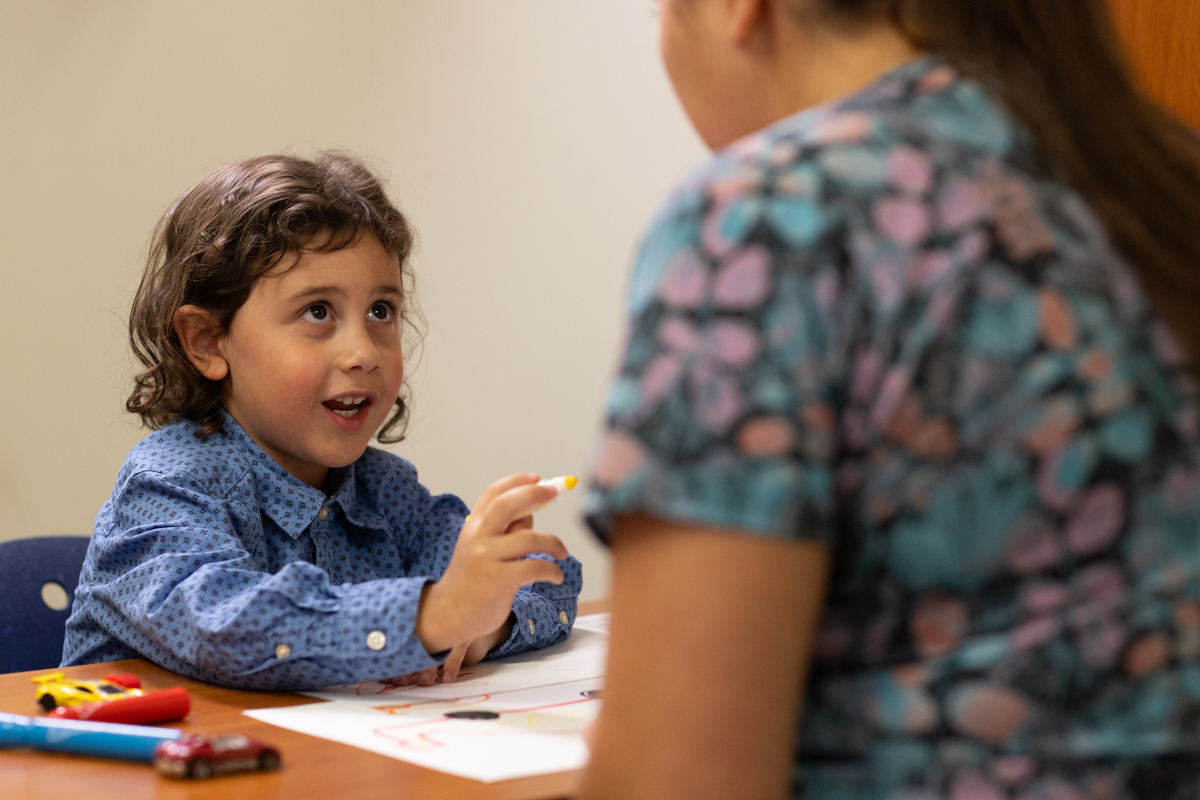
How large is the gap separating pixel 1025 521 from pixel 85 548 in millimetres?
1389

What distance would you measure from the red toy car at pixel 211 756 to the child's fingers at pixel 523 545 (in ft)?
0.91

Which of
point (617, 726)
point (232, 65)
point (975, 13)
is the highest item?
point (232, 65)

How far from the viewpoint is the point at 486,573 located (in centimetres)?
98

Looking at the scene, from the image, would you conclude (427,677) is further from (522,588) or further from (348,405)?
(348,405)

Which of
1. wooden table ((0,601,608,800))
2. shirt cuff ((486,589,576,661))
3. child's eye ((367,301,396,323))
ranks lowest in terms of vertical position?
shirt cuff ((486,589,576,661))

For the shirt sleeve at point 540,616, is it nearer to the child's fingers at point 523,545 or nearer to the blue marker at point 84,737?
the child's fingers at point 523,545

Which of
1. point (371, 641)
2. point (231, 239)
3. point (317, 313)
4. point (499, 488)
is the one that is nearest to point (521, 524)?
point (499, 488)

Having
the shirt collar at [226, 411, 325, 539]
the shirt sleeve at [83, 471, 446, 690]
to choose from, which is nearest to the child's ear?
the shirt collar at [226, 411, 325, 539]

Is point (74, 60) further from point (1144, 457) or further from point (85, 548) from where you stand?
point (1144, 457)

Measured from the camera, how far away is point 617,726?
49 cm

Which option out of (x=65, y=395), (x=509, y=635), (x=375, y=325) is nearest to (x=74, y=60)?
(x=65, y=395)

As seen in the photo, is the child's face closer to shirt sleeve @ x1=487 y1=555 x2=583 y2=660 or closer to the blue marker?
shirt sleeve @ x1=487 y1=555 x2=583 y2=660

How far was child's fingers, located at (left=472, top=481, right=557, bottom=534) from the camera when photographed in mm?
991

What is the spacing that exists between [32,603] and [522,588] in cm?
65
